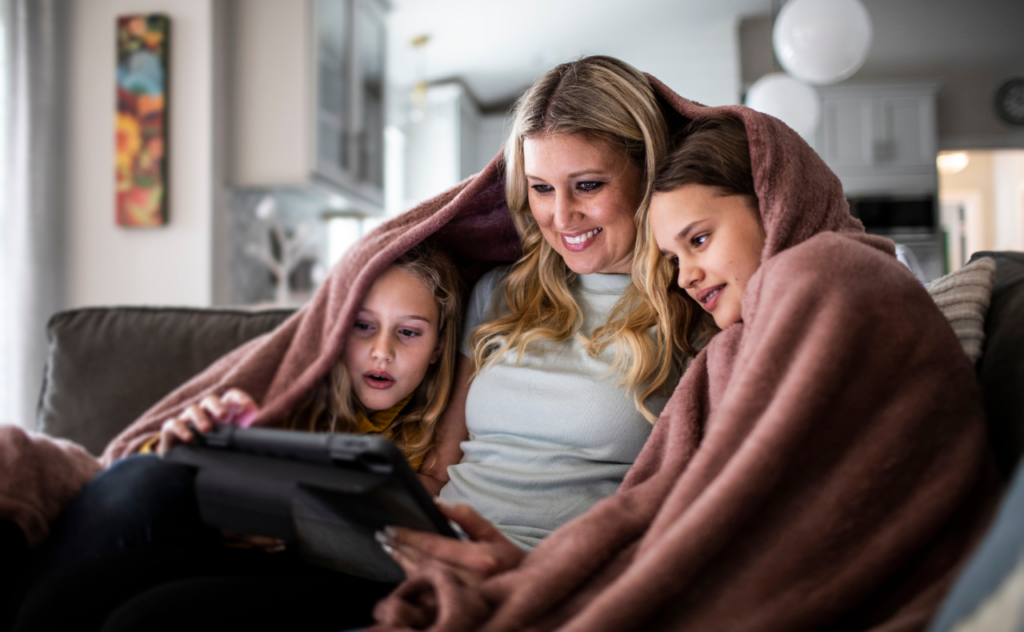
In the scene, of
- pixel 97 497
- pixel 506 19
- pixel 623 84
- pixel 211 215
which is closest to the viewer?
pixel 97 497

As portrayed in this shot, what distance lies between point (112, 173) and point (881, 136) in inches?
196

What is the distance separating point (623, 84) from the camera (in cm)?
117

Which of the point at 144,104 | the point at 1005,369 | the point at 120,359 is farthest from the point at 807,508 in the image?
the point at 144,104

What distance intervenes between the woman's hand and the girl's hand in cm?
32

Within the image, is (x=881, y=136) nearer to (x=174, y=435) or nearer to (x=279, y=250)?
(x=279, y=250)

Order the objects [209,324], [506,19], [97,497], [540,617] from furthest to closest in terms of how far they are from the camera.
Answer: [506,19] → [209,324] → [97,497] → [540,617]

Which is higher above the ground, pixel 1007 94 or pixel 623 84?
pixel 1007 94

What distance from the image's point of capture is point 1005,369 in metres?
0.78

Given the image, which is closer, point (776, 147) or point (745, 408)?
point (745, 408)

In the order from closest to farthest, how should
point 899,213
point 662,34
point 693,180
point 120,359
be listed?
point 693,180 < point 120,359 < point 899,213 < point 662,34

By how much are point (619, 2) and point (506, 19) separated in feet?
2.64

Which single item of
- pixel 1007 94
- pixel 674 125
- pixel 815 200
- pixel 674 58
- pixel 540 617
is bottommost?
pixel 540 617

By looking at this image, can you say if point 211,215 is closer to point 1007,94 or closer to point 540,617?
point 540,617

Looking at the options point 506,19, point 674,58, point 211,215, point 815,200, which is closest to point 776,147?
point 815,200
